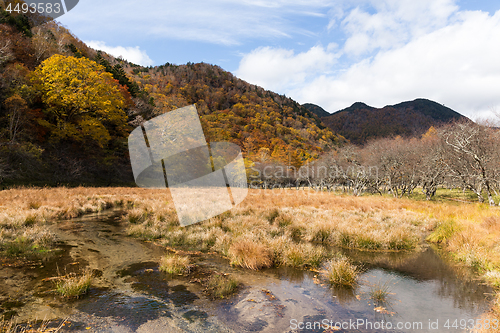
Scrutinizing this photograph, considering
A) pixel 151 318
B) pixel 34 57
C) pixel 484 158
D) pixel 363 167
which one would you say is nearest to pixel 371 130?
pixel 363 167

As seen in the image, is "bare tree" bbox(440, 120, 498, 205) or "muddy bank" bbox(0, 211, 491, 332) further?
"bare tree" bbox(440, 120, 498, 205)

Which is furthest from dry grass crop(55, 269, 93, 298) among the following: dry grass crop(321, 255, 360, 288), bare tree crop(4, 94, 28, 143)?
bare tree crop(4, 94, 28, 143)

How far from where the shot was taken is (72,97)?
31.0 meters

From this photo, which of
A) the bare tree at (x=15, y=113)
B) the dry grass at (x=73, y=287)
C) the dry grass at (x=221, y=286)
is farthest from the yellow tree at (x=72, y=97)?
the dry grass at (x=221, y=286)

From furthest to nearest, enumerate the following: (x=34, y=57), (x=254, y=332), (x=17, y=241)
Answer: (x=34, y=57), (x=17, y=241), (x=254, y=332)

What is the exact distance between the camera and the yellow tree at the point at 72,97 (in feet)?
99.8

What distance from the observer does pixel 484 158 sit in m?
22.4

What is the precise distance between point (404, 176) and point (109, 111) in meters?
44.7

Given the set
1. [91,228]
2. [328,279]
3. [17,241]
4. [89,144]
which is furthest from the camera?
[89,144]

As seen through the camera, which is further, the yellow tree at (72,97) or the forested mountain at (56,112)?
the yellow tree at (72,97)

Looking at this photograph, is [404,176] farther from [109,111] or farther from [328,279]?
[109,111]

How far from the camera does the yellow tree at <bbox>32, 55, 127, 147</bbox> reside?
30.4 meters

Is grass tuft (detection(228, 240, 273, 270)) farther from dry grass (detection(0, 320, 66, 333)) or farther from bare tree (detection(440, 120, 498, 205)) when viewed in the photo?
bare tree (detection(440, 120, 498, 205))

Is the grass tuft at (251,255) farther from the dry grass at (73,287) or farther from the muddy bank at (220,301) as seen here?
the dry grass at (73,287)
